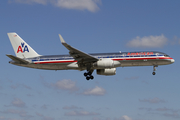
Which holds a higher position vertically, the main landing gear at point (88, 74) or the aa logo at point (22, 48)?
the aa logo at point (22, 48)

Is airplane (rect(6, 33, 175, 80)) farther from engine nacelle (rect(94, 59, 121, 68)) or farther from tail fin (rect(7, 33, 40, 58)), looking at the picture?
tail fin (rect(7, 33, 40, 58))

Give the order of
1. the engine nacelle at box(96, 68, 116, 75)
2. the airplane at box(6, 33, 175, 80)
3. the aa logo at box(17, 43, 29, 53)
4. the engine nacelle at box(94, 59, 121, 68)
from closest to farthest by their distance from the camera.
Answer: the engine nacelle at box(94, 59, 121, 68) < the airplane at box(6, 33, 175, 80) < the engine nacelle at box(96, 68, 116, 75) < the aa logo at box(17, 43, 29, 53)

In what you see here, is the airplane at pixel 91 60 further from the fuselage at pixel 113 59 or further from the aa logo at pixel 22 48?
the aa logo at pixel 22 48

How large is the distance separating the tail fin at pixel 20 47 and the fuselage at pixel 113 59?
2532 mm

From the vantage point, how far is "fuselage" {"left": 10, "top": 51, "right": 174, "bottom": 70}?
170ft

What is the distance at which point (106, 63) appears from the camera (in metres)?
51.1

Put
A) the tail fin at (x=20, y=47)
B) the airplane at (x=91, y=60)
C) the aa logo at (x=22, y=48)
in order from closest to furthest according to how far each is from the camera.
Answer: the airplane at (x=91, y=60)
the tail fin at (x=20, y=47)
the aa logo at (x=22, y=48)

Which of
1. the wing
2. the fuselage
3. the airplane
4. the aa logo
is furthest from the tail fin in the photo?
the wing

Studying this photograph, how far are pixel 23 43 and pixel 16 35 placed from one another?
7.49 ft

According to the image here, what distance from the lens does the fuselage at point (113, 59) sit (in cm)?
5184

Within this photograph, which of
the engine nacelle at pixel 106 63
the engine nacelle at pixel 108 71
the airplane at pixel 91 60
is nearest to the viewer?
the engine nacelle at pixel 106 63

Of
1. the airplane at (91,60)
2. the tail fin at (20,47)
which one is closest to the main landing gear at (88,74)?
the airplane at (91,60)

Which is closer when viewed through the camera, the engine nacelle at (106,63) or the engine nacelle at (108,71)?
the engine nacelle at (106,63)

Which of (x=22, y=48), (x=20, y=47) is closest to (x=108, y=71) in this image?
(x=22, y=48)
